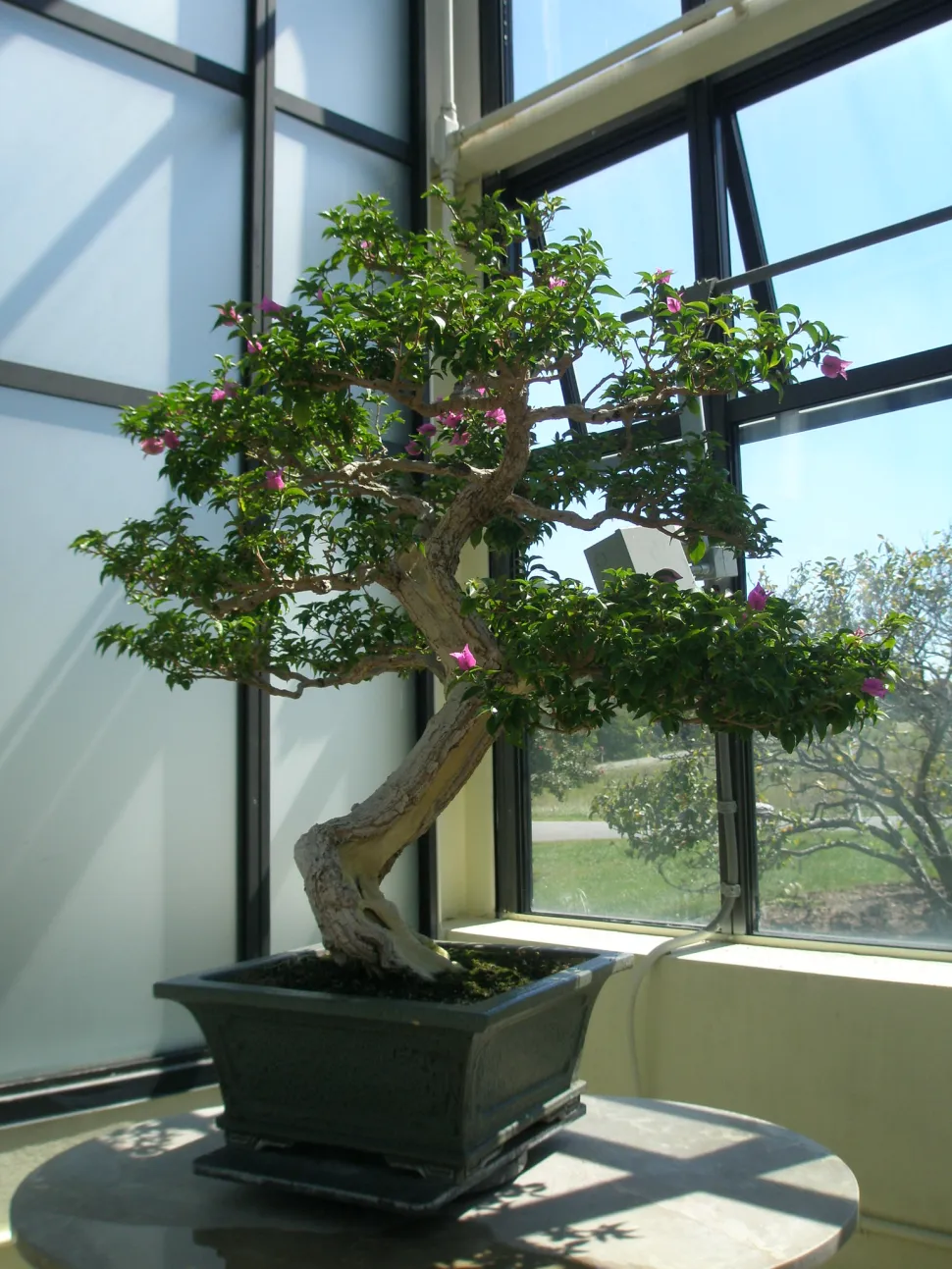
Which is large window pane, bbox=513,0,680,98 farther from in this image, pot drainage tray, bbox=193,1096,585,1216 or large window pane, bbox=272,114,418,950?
pot drainage tray, bbox=193,1096,585,1216

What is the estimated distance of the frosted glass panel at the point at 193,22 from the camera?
3.04 meters

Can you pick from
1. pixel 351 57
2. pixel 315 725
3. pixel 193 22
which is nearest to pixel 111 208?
pixel 193 22

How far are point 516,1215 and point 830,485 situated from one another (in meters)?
2.12

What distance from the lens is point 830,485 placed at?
288 cm

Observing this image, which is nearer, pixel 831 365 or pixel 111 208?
pixel 831 365

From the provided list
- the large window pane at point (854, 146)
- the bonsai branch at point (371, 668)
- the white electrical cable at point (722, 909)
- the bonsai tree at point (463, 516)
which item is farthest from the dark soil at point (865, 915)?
the large window pane at point (854, 146)

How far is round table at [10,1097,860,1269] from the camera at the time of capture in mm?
1146

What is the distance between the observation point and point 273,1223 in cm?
125

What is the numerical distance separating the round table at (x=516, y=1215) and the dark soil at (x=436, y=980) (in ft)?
0.75

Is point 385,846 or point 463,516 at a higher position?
point 463,516

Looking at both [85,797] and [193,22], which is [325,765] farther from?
[193,22]

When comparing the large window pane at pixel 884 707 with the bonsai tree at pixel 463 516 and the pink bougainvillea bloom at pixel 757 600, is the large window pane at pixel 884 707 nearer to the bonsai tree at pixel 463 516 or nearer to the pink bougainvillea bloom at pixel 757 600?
the bonsai tree at pixel 463 516

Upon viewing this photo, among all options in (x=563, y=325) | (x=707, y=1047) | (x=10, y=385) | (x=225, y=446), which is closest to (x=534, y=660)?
(x=563, y=325)

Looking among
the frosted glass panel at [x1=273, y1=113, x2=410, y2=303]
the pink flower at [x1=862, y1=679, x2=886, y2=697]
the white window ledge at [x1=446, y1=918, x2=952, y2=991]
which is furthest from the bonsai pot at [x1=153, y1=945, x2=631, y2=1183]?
the frosted glass panel at [x1=273, y1=113, x2=410, y2=303]
